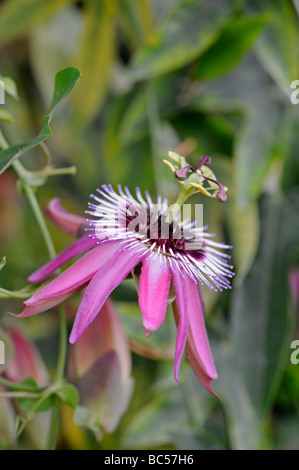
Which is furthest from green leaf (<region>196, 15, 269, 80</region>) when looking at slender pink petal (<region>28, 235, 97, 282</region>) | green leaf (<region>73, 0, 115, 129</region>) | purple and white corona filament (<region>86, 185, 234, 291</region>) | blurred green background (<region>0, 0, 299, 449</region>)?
slender pink petal (<region>28, 235, 97, 282</region>)

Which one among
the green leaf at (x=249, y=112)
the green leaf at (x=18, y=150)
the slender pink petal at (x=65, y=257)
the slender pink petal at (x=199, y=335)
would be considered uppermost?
the green leaf at (x=249, y=112)

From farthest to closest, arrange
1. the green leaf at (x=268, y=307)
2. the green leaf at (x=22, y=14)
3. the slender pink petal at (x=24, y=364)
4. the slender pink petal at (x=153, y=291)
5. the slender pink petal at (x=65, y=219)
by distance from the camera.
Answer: the green leaf at (x=22, y=14) → the green leaf at (x=268, y=307) → the slender pink petal at (x=24, y=364) → the slender pink petal at (x=65, y=219) → the slender pink petal at (x=153, y=291)

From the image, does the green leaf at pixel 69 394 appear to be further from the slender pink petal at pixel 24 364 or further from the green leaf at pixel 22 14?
the green leaf at pixel 22 14

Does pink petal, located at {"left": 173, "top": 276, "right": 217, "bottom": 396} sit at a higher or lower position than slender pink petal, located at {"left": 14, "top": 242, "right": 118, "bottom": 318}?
lower

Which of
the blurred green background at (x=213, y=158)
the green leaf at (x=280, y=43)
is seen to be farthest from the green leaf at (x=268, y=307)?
the green leaf at (x=280, y=43)

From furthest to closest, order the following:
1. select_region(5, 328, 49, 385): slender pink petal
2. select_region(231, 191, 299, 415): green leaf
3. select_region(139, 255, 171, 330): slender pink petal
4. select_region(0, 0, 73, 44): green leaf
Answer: select_region(0, 0, 73, 44): green leaf, select_region(231, 191, 299, 415): green leaf, select_region(5, 328, 49, 385): slender pink petal, select_region(139, 255, 171, 330): slender pink petal

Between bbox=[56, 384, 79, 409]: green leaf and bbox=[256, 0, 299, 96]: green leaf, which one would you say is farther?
bbox=[256, 0, 299, 96]: green leaf

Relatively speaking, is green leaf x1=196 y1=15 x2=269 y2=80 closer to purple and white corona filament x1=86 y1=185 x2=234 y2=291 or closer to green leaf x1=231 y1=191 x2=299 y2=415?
green leaf x1=231 y1=191 x2=299 y2=415
